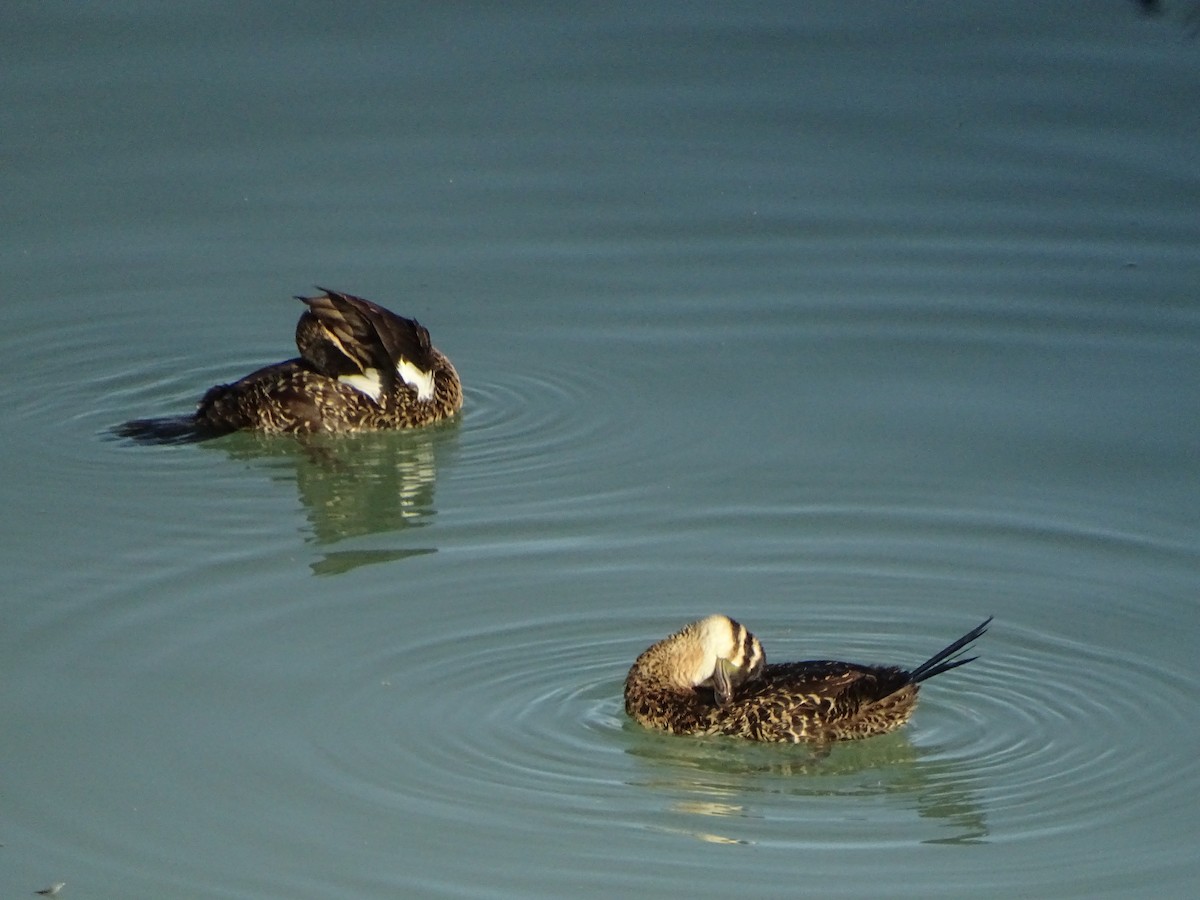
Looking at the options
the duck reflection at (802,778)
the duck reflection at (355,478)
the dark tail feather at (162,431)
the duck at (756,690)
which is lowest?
the duck reflection at (802,778)

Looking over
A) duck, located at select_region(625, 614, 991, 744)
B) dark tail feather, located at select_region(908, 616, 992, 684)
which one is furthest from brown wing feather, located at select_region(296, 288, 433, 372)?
dark tail feather, located at select_region(908, 616, 992, 684)

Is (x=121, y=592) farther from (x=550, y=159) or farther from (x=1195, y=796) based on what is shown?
(x=550, y=159)

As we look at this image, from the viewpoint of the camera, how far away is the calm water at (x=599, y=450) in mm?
6254

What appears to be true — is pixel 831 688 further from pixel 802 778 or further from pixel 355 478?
pixel 355 478

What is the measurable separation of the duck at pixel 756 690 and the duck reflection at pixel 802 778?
0.05 m

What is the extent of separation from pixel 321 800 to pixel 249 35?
405 inches

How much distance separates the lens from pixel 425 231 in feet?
41.5

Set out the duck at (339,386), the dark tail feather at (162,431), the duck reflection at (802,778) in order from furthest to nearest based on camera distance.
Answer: the duck at (339,386) < the dark tail feather at (162,431) < the duck reflection at (802,778)

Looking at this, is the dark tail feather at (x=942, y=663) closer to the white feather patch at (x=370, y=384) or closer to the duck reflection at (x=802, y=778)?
the duck reflection at (x=802, y=778)

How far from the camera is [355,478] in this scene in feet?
31.3

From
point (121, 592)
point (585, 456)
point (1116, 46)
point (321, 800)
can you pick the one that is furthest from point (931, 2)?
point (321, 800)

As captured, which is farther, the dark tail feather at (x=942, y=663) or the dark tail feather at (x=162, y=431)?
the dark tail feather at (x=162, y=431)

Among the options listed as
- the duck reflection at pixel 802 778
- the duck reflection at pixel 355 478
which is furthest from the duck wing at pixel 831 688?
the duck reflection at pixel 355 478

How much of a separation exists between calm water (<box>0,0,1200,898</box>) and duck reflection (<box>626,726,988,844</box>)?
2 cm
